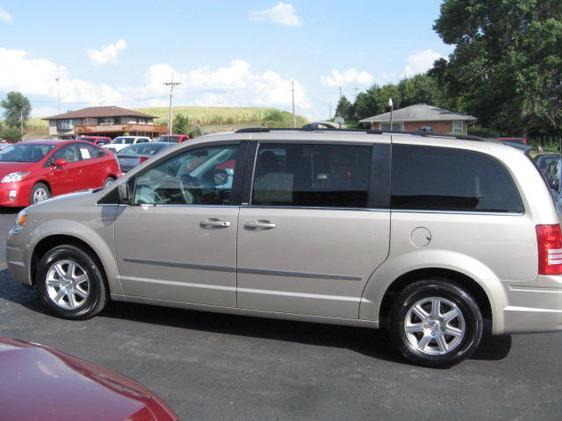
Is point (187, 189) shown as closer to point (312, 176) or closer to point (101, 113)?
point (312, 176)

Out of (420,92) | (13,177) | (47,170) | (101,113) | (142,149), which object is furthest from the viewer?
(101,113)

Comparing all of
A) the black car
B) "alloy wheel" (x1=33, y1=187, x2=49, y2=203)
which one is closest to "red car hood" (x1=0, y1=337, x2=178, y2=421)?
"alloy wheel" (x1=33, y1=187, x2=49, y2=203)

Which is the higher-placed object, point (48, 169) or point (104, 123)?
point (104, 123)

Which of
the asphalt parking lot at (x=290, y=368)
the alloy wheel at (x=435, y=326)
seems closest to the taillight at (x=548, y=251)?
the alloy wheel at (x=435, y=326)

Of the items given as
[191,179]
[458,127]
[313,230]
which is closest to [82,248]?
[191,179]

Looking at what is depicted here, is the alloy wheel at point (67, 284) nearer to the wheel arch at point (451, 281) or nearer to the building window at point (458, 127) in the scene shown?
the wheel arch at point (451, 281)

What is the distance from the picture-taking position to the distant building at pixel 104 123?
84.6 metres

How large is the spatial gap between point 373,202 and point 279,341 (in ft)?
4.81

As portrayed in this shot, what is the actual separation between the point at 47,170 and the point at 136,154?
704cm

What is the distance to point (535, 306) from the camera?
169 inches

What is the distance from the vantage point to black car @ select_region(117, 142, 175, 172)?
1808 centimetres

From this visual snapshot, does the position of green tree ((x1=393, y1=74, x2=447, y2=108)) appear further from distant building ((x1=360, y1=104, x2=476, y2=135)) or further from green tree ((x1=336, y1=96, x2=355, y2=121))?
green tree ((x1=336, y1=96, x2=355, y2=121))

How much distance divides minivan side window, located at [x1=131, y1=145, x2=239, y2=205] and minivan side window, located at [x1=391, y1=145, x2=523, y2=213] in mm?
1416

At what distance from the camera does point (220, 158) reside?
16.5 feet
